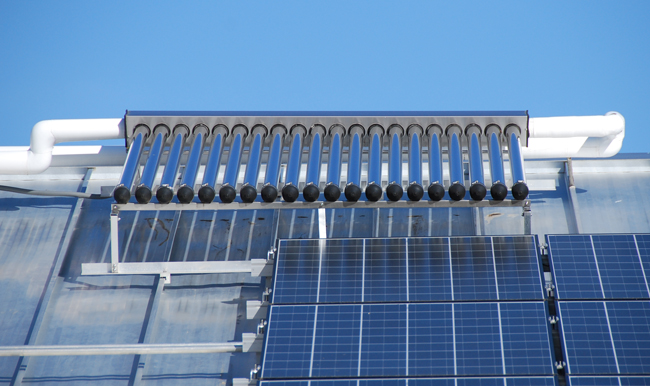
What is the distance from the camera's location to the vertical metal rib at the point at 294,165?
35.4ft

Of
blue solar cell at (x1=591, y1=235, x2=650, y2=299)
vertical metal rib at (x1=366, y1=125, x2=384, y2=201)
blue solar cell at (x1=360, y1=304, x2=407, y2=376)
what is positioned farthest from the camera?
vertical metal rib at (x1=366, y1=125, x2=384, y2=201)

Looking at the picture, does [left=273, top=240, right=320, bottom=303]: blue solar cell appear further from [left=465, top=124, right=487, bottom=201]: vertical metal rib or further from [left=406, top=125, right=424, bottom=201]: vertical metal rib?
[left=465, top=124, right=487, bottom=201]: vertical metal rib

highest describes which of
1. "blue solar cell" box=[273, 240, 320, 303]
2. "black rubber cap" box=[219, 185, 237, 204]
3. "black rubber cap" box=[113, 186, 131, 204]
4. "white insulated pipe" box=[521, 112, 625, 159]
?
"white insulated pipe" box=[521, 112, 625, 159]

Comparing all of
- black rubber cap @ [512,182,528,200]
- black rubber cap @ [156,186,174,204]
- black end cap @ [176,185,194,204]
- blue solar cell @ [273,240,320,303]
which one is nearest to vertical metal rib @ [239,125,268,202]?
black end cap @ [176,185,194,204]

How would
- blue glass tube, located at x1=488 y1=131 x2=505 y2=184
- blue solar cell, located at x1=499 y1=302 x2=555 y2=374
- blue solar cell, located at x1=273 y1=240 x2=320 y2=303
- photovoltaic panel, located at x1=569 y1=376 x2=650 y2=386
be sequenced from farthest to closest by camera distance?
blue glass tube, located at x1=488 y1=131 x2=505 y2=184 → blue solar cell, located at x1=273 y1=240 x2=320 y2=303 → blue solar cell, located at x1=499 y1=302 x2=555 y2=374 → photovoltaic panel, located at x1=569 y1=376 x2=650 y2=386

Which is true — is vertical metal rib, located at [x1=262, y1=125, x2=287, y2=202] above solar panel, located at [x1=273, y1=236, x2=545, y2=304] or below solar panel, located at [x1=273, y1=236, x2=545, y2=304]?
above

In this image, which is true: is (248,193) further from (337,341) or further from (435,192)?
(337,341)

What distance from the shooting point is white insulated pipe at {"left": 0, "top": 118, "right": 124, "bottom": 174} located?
12458mm

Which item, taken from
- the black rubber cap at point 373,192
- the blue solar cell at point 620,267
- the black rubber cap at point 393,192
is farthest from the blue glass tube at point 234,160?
the blue solar cell at point 620,267

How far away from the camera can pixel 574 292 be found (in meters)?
9.24

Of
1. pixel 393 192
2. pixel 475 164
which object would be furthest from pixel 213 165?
pixel 475 164

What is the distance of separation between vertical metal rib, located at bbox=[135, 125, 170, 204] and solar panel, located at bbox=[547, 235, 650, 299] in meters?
5.40

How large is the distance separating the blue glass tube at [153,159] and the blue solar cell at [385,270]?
128 inches

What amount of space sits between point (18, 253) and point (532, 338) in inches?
310
